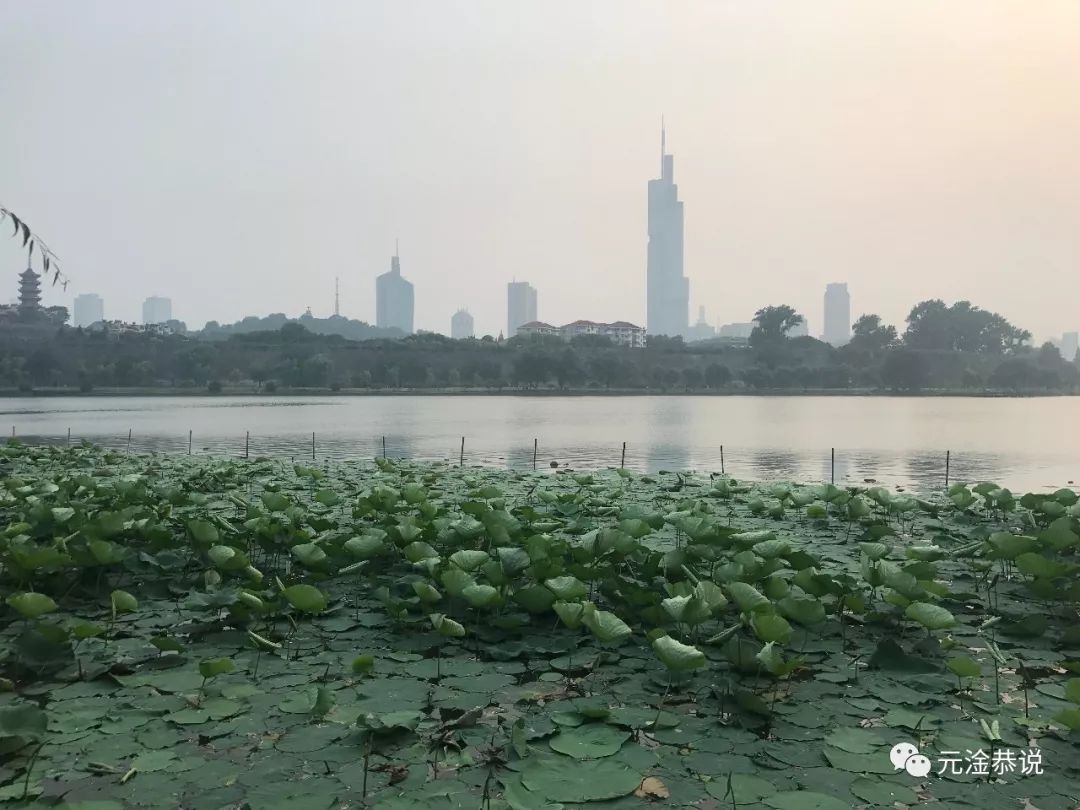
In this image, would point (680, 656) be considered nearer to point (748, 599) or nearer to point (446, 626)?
point (748, 599)

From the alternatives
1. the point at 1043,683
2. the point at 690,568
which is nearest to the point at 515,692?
the point at 690,568

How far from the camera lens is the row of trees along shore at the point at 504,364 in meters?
79.9

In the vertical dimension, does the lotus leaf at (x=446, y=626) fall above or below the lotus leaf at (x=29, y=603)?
below

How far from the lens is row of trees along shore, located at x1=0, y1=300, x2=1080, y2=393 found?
79938mm

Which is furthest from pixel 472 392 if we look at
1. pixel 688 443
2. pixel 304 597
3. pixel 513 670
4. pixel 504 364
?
pixel 513 670

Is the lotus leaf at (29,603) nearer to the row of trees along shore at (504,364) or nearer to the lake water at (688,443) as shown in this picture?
the lake water at (688,443)

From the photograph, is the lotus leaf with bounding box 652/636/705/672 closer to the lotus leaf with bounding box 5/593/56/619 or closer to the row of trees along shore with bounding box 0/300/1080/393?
the lotus leaf with bounding box 5/593/56/619

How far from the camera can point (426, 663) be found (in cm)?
366

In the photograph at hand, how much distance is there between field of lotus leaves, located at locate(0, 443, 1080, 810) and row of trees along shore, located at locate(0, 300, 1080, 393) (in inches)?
3066

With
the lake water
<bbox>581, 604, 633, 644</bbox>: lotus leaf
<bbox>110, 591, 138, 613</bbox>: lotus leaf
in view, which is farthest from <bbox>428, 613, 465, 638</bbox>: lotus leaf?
the lake water

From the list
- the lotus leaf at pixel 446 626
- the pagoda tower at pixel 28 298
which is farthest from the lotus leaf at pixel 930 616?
the pagoda tower at pixel 28 298

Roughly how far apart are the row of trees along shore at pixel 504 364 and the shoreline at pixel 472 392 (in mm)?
648

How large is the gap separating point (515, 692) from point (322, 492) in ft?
12.8

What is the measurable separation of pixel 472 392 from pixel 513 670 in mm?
80807
